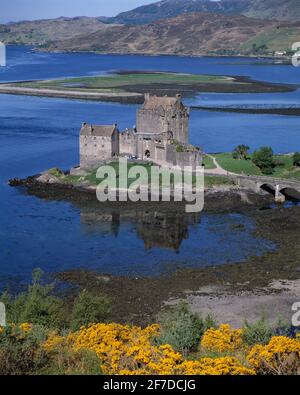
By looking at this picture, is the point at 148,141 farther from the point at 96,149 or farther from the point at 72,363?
the point at 72,363

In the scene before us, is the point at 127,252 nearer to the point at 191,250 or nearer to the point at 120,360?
the point at 191,250

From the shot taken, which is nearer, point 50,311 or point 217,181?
point 50,311

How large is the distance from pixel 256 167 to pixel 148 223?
2129cm

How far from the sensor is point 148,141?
82.3 m

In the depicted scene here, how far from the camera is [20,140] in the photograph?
111 m

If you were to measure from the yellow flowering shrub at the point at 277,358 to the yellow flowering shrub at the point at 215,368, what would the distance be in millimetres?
1370

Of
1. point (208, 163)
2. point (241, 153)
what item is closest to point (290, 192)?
point (208, 163)

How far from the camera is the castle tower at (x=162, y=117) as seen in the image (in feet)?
278

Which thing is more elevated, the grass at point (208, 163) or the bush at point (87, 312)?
the grass at point (208, 163)

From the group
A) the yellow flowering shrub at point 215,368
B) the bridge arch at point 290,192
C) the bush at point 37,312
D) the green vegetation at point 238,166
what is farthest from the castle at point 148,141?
the yellow flowering shrub at point 215,368

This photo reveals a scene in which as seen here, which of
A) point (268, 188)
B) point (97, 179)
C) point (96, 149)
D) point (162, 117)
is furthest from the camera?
point (162, 117)

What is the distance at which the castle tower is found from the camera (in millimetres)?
84688

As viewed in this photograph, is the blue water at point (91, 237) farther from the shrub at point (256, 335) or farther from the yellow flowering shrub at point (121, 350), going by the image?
the yellow flowering shrub at point (121, 350)

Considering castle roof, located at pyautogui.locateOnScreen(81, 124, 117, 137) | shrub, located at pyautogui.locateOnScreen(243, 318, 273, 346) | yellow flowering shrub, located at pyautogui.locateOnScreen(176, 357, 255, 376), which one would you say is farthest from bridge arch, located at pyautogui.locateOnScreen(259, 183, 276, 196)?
yellow flowering shrub, located at pyautogui.locateOnScreen(176, 357, 255, 376)
